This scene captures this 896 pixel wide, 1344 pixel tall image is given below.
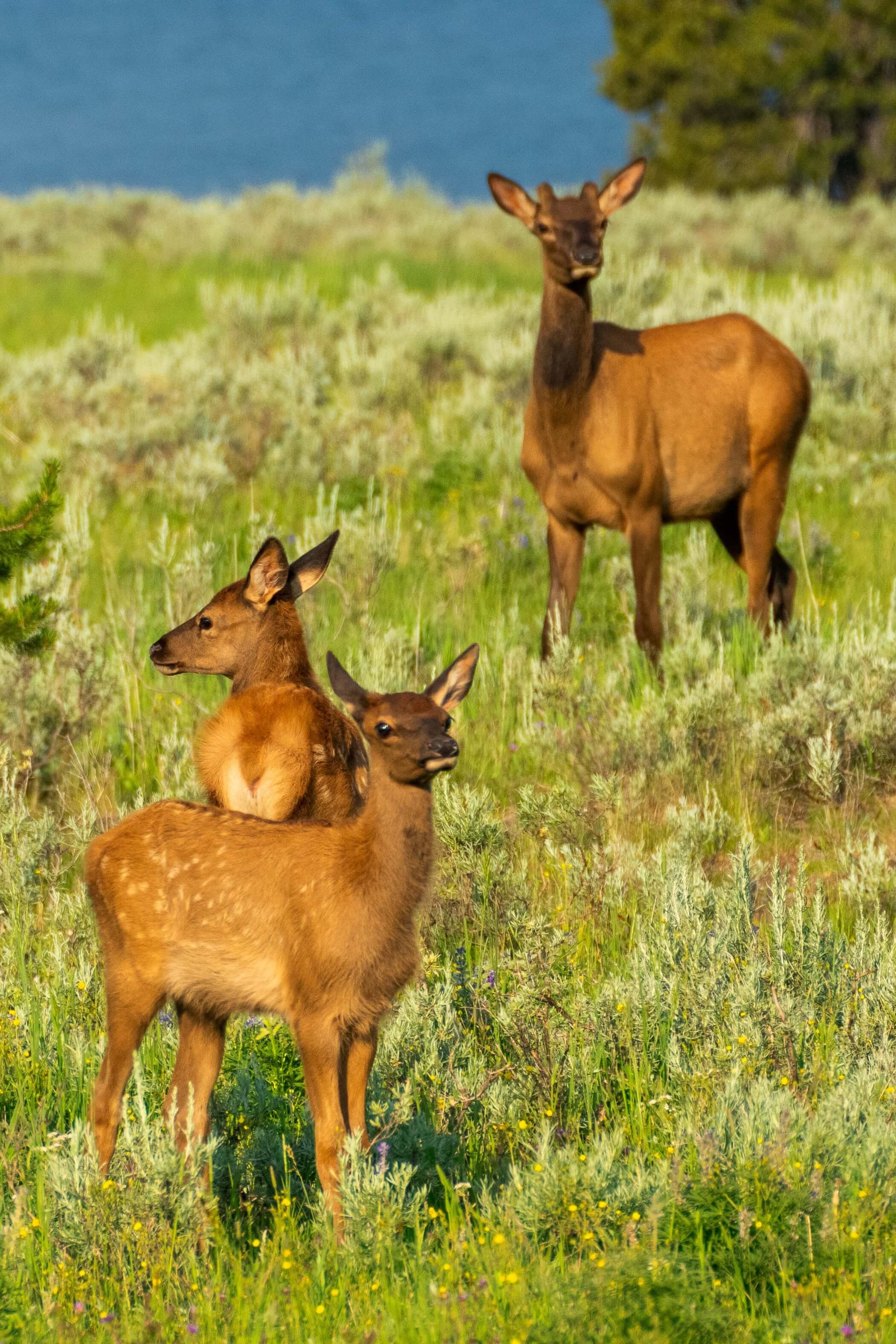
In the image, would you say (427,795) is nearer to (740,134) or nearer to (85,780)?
(85,780)

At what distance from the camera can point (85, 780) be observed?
655 centimetres

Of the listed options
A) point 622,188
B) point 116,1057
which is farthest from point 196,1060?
point 622,188

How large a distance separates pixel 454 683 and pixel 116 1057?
1274 millimetres

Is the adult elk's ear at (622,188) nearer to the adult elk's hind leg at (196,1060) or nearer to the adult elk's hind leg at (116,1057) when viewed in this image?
the adult elk's hind leg at (196,1060)

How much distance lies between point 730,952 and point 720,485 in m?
4.71

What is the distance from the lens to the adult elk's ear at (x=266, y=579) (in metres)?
5.43

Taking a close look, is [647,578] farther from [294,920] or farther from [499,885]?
[294,920]

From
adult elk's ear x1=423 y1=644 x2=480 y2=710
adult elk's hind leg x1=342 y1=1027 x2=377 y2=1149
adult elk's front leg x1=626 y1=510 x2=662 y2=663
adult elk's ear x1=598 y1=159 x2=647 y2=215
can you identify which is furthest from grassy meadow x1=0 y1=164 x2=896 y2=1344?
adult elk's ear x1=598 y1=159 x2=647 y2=215

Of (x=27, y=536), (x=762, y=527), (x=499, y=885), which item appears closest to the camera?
(x=27, y=536)

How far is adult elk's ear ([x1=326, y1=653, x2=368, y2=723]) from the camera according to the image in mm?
4074

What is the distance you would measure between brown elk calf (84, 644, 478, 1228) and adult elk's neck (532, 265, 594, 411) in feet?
17.0

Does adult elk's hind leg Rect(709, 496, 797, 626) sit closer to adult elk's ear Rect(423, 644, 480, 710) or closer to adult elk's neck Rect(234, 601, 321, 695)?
adult elk's neck Rect(234, 601, 321, 695)

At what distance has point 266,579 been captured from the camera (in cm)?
549

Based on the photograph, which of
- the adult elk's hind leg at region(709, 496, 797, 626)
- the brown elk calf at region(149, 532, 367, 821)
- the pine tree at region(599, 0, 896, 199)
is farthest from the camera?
the pine tree at region(599, 0, 896, 199)
